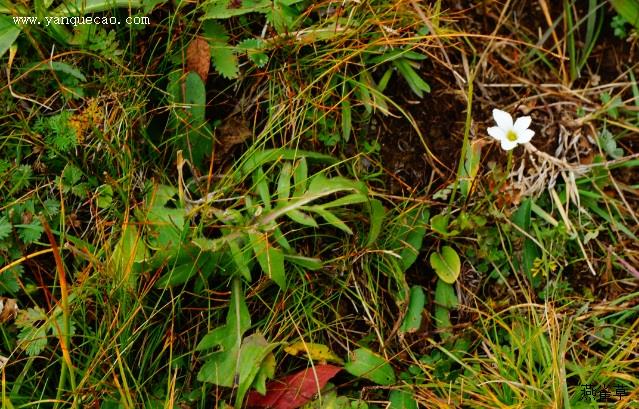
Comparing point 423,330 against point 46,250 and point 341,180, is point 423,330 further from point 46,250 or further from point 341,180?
point 46,250

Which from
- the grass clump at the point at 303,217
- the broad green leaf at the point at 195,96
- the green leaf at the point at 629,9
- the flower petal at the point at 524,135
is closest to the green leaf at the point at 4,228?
the grass clump at the point at 303,217

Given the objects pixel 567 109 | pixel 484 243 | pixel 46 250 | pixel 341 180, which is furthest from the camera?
pixel 567 109

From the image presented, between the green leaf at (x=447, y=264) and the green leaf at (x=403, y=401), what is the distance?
0.38 m

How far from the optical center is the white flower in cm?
216

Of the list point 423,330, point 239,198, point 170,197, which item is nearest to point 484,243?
point 423,330

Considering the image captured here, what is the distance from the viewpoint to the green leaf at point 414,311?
2254mm

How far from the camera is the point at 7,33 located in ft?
7.24

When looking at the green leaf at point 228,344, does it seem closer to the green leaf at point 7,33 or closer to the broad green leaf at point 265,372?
the broad green leaf at point 265,372

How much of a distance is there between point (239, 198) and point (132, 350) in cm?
55

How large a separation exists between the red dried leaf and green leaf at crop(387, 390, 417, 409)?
0.19 metres

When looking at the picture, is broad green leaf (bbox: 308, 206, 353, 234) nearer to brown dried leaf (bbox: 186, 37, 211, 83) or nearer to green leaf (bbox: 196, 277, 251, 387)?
green leaf (bbox: 196, 277, 251, 387)

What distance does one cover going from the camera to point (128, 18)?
7.43 feet

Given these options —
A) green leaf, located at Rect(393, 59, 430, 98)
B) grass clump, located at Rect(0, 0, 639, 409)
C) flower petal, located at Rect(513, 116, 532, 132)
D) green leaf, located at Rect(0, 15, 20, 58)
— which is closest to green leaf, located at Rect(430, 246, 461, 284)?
grass clump, located at Rect(0, 0, 639, 409)

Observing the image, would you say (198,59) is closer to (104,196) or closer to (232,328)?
(104,196)
